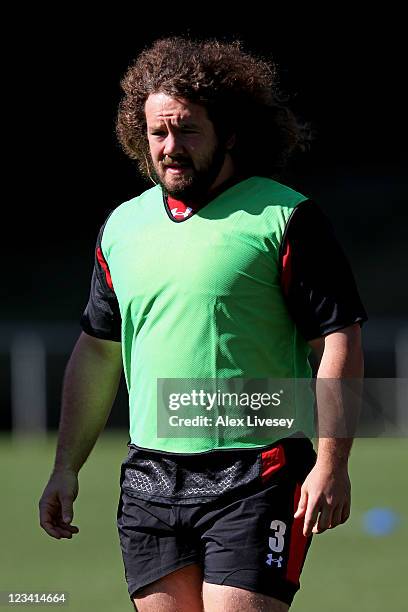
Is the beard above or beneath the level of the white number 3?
above

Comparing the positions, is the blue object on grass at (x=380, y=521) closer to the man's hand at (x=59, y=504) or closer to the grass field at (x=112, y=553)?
the grass field at (x=112, y=553)

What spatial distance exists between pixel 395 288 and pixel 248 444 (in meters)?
18.7

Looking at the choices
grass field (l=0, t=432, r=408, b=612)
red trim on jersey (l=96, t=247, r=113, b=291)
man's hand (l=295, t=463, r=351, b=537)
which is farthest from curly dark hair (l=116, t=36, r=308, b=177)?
grass field (l=0, t=432, r=408, b=612)

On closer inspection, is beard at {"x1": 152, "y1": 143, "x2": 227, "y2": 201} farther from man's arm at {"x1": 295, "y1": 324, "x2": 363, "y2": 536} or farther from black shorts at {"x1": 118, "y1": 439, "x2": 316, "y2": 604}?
black shorts at {"x1": 118, "y1": 439, "x2": 316, "y2": 604}

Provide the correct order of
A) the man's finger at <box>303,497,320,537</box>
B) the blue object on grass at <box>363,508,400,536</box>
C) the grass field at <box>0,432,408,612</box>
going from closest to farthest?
the man's finger at <box>303,497,320,537</box>, the grass field at <box>0,432,408,612</box>, the blue object on grass at <box>363,508,400,536</box>

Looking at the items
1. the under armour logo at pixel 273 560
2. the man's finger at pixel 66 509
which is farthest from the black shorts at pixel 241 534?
the man's finger at pixel 66 509

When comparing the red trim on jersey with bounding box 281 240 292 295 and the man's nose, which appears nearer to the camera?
the red trim on jersey with bounding box 281 240 292 295

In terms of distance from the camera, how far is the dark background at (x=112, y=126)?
2295 centimetres

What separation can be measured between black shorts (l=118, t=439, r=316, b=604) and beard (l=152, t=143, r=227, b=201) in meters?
0.76

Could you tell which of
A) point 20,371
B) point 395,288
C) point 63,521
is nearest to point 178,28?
point 395,288

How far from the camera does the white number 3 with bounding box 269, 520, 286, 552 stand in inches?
140

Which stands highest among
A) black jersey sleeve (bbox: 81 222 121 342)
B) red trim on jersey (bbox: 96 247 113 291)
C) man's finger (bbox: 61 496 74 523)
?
red trim on jersey (bbox: 96 247 113 291)

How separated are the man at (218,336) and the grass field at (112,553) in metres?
3.09

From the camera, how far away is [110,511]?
400 inches
